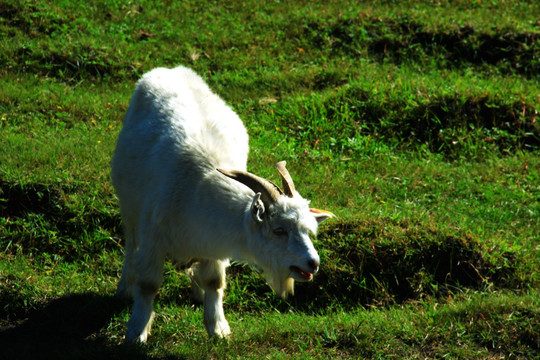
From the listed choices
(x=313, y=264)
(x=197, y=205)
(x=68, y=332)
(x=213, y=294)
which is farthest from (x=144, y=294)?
(x=313, y=264)

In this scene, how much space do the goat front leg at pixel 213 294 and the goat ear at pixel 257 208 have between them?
858 millimetres

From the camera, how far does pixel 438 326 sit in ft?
16.6

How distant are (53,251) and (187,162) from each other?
1957mm

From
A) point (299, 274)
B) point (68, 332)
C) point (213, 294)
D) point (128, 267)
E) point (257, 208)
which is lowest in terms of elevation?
point (68, 332)

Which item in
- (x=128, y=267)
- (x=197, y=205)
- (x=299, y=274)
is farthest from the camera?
(x=128, y=267)

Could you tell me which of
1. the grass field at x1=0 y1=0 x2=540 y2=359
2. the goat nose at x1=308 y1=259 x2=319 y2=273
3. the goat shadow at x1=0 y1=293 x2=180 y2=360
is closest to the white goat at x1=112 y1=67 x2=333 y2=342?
the goat nose at x1=308 y1=259 x2=319 y2=273

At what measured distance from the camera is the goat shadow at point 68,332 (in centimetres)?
458

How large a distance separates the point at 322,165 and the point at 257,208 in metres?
3.44

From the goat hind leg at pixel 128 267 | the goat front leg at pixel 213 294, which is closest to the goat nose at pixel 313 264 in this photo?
the goat front leg at pixel 213 294

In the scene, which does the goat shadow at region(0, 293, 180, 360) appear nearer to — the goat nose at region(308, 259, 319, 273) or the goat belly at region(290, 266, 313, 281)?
the goat belly at region(290, 266, 313, 281)

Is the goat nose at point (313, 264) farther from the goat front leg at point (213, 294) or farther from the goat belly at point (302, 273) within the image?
the goat front leg at point (213, 294)

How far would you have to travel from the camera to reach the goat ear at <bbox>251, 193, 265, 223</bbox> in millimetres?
4267

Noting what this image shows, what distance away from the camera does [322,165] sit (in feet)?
25.1

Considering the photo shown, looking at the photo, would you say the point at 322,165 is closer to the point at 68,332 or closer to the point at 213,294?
the point at 213,294
